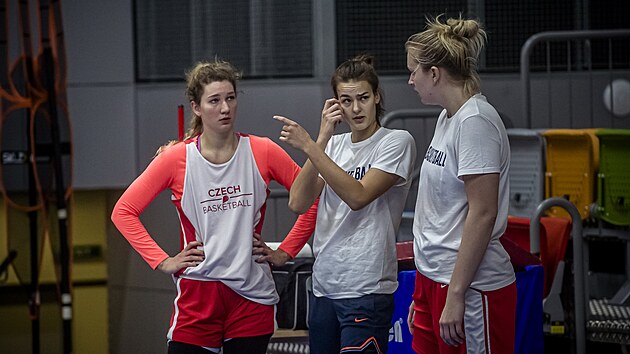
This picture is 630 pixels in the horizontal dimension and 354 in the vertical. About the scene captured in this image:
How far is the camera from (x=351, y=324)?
10.2 ft

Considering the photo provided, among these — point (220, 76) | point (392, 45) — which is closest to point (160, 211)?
point (392, 45)

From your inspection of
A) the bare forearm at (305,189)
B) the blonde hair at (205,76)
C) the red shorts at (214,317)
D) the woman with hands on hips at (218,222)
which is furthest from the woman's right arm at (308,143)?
the red shorts at (214,317)

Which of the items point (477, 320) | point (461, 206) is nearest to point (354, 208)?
point (461, 206)

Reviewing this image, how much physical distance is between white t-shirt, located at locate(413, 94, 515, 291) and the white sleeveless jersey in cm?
64

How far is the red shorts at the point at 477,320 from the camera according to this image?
2682mm

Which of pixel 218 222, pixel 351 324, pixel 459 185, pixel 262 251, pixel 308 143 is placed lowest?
pixel 351 324

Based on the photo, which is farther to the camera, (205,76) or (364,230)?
(205,76)

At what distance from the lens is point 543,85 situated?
242 inches

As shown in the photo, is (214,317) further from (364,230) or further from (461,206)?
(461,206)

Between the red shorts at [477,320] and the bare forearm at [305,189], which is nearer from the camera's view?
the red shorts at [477,320]

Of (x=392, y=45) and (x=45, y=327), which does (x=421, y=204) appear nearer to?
(x=392, y=45)

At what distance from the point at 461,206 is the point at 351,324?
2.12 feet

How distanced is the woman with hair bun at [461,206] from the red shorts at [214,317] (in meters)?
0.62

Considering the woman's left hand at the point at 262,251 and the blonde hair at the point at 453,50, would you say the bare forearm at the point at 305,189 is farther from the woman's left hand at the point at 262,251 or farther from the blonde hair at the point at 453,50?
the blonde hair at the point at 453,50
